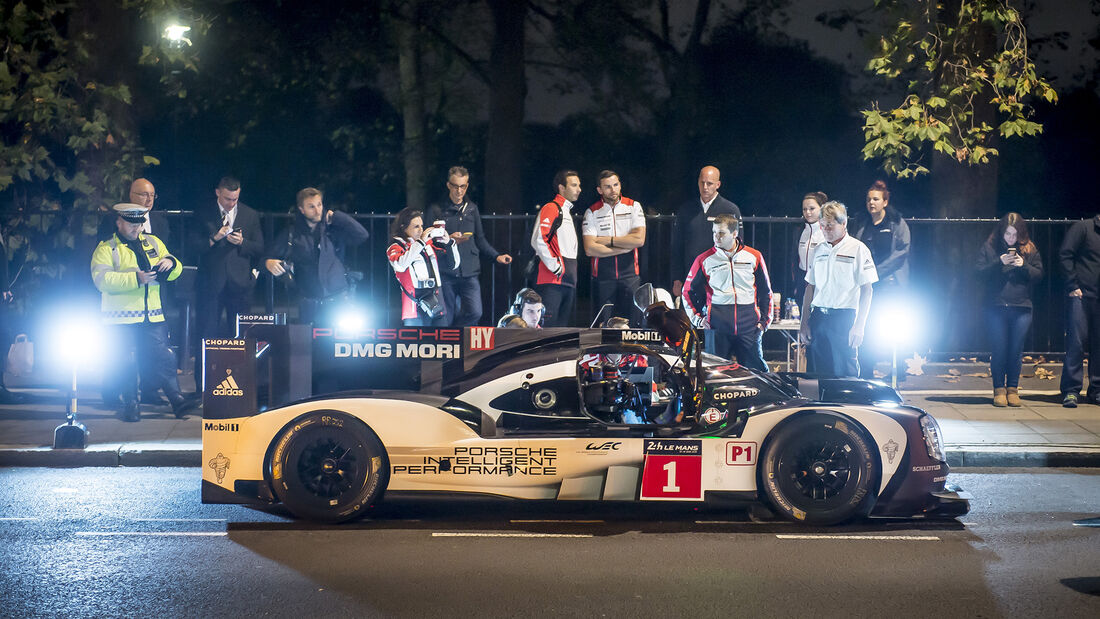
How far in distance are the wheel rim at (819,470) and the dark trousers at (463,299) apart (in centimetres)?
562

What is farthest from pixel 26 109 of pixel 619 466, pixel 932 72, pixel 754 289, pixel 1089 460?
pixel 1089 460

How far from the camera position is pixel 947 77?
14828mm

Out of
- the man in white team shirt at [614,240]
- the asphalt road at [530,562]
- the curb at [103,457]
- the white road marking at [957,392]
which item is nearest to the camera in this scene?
the asphalt road at [530,562]

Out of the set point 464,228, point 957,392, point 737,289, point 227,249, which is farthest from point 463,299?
point 957,392

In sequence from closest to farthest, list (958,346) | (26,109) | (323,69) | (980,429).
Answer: (980,429)
(26,109)
(958,346)
(323,69)

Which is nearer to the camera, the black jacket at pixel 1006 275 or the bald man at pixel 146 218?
the bald man at pixel 146 218

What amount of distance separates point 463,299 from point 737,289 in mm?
2941

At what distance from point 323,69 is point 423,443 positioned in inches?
657

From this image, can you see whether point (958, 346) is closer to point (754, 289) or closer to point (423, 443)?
point (754, 289)

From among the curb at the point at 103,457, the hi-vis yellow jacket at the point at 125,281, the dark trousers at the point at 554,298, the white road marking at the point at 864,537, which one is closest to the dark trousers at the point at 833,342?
the dark trousers at the point at 554,298

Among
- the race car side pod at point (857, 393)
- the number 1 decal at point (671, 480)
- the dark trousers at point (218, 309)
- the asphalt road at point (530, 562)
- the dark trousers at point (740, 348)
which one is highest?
the dark trousers at point (218, 309)

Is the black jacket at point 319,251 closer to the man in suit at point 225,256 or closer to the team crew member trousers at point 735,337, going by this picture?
the man in suit at point 225,256

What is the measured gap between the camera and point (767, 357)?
1727cm

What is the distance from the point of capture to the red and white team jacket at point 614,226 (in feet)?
41.7
